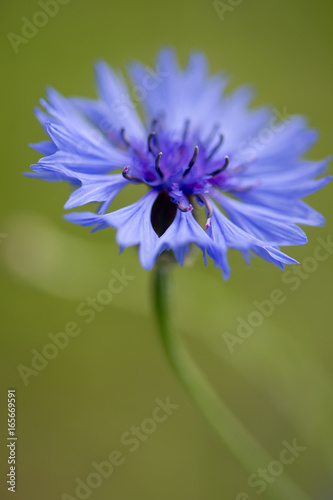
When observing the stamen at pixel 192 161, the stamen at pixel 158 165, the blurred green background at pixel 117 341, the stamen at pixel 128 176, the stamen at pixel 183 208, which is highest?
the stamen at pixel 192 161

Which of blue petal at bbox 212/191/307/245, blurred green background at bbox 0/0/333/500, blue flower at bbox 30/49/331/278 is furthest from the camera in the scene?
blurred green background at bbox 0/0/333/500

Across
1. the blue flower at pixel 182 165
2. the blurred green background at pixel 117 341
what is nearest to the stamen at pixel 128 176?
the blue flower at pixel 182 165

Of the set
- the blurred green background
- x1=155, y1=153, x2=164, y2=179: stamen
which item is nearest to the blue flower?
x1=155, y1=153, x2=164, y2=179: stamen

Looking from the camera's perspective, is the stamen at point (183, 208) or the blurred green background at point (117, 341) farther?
the blurred green background at point (117, 341)

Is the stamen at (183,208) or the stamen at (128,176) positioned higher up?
the stamen at (183,208)

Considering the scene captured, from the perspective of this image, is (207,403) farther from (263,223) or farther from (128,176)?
(128,176)

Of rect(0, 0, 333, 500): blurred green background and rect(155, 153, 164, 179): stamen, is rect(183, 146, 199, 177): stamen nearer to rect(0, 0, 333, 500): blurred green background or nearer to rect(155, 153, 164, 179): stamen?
rect(155, 153, 164, 179): stamen

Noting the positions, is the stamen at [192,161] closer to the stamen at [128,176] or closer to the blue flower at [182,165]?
the blue flower at [182,165]
